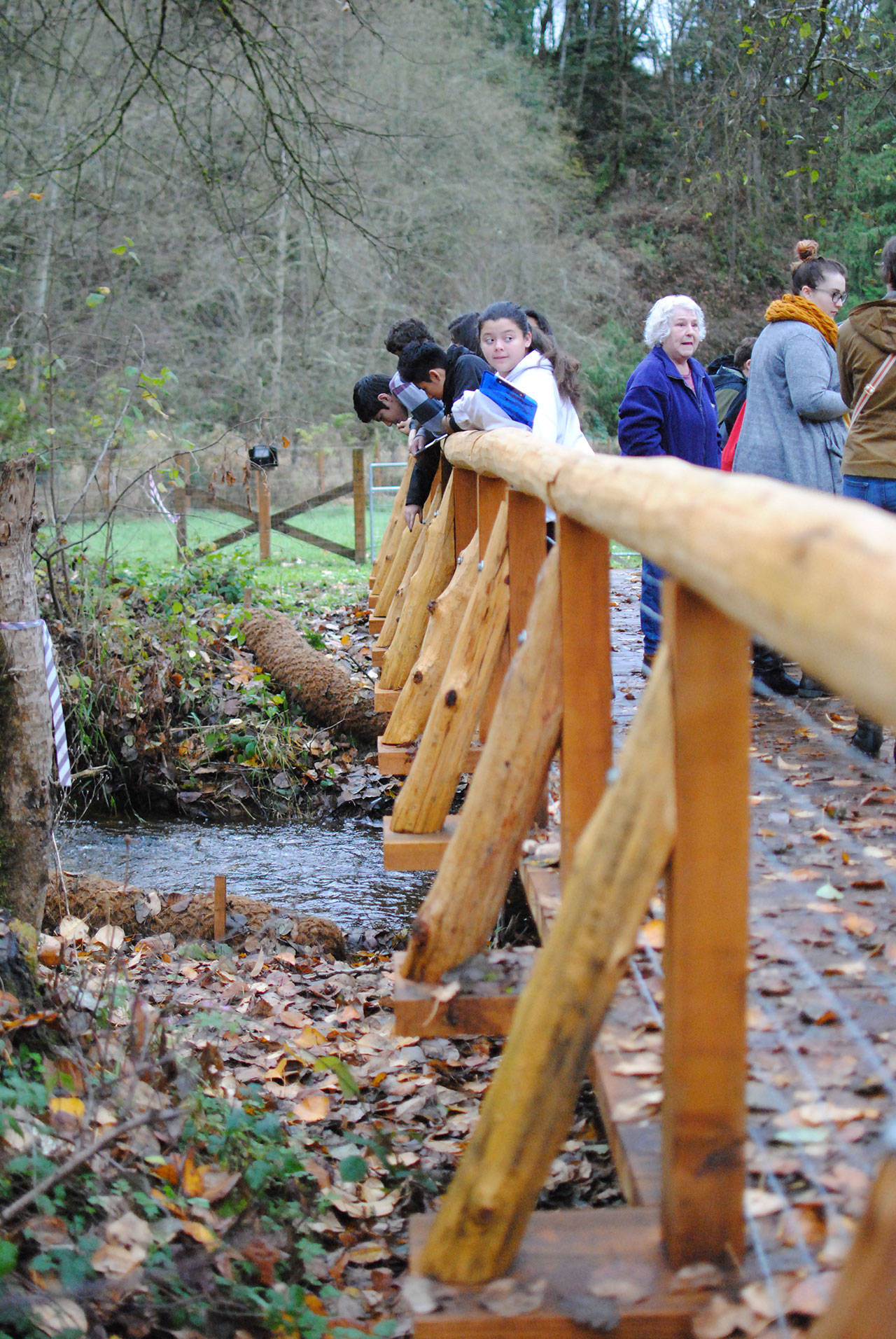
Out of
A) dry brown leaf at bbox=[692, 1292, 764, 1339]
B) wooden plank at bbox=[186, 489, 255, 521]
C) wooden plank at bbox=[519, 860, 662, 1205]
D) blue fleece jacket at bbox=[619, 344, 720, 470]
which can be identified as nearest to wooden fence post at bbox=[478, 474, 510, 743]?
blue fleece jacket at bbox=[619, 344, 720, 470]

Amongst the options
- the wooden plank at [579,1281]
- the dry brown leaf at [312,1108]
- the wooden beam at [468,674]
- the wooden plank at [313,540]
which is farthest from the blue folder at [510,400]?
the wooden plank at [313,540]

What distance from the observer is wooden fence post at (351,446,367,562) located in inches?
613

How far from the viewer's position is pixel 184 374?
24.8 meters

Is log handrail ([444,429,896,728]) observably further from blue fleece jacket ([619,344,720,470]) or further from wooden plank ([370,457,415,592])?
wooden plank ([370,457,415,592])

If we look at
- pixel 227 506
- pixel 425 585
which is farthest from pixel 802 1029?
pixel 227 506

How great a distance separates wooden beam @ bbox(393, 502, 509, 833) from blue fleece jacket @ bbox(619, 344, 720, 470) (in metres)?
1.92

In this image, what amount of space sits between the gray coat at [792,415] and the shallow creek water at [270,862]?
266cm

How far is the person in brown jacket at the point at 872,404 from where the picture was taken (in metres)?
4.69

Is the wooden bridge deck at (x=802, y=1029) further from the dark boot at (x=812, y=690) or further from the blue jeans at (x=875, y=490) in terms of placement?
the dark boot at (x=812, y=690)

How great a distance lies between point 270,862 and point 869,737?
3296 mm

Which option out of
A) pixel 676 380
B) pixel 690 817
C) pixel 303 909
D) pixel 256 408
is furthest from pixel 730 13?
pixel 690 817

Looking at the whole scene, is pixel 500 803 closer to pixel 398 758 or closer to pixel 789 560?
pixel 789 560

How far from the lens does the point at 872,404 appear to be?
15.7ft

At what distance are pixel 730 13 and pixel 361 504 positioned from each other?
27.9 feet
